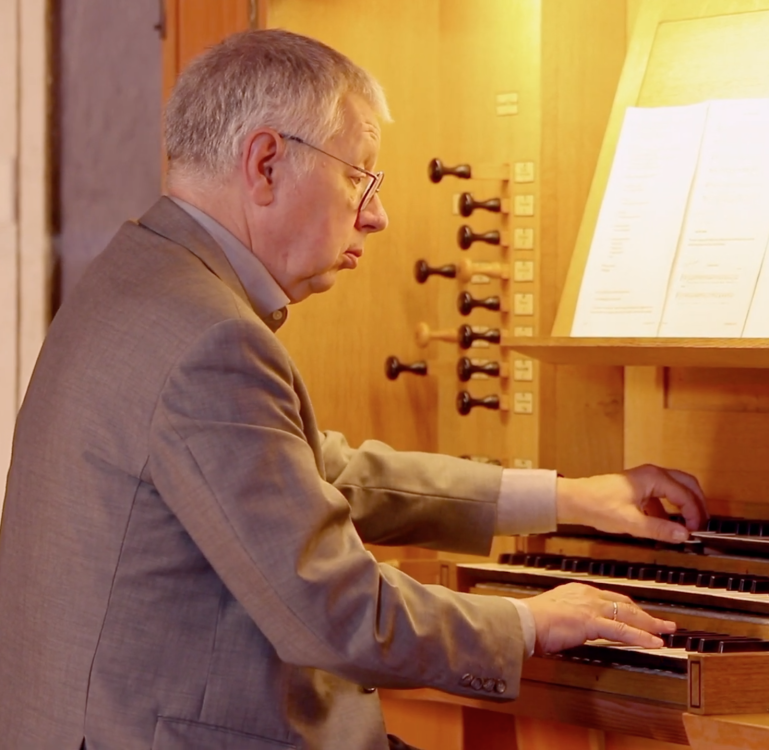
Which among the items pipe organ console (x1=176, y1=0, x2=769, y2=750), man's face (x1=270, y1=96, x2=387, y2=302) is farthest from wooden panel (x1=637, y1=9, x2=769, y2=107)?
man's face (x1=270, y1=96, x2=387, y2=302)

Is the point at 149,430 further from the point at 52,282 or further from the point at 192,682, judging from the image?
the point at 52,282

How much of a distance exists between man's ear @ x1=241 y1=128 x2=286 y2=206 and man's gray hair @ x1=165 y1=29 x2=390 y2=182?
14 mm

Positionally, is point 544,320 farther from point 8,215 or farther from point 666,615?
point 8,215

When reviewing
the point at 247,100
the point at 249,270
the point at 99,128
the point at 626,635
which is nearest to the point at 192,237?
the point at 249,270

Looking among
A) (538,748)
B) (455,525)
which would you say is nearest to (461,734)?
(538,748)

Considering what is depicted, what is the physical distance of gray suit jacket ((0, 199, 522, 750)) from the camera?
5.46ft

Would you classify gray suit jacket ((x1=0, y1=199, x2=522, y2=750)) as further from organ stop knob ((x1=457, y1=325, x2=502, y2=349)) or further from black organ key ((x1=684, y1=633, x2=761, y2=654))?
organ stop knob ((x1=457, y1=325, x2=502, y2=349))

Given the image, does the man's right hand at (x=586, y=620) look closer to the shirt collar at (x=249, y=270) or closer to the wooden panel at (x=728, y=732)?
the wooden panel at (x=728, y=732)

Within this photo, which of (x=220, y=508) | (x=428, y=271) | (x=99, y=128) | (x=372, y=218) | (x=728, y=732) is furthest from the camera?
(x=99, y=128)

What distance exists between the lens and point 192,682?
5.73 ft

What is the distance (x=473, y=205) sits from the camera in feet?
9.83

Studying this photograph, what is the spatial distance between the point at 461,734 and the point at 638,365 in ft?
2.69

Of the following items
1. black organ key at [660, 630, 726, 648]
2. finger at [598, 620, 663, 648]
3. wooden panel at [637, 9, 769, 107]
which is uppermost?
wooden panel at [637, 9, 769, 107]

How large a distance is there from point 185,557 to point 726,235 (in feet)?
4.29
